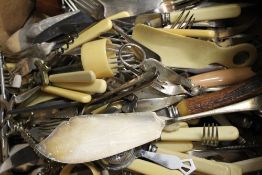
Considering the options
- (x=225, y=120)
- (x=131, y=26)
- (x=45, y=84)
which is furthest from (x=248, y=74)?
(x=45, y=84)

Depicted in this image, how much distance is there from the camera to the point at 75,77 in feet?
1.92

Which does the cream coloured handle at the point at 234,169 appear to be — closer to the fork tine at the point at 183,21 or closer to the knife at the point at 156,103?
the knife at the point at 156,103

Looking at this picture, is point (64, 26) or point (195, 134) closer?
point (195, 134)

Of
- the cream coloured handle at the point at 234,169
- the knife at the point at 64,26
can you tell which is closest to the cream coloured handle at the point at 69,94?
the knife at the point at 64,26

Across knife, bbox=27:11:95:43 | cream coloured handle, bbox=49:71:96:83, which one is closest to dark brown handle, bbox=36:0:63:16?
knife, bbox=27:11:95:43

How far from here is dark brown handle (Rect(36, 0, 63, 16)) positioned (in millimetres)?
739

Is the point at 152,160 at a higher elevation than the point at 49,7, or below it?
below

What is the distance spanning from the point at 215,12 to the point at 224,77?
0.12 meters

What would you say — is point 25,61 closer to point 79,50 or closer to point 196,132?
point 79,50

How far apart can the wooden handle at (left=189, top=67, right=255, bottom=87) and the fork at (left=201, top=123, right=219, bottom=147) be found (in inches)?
2.8

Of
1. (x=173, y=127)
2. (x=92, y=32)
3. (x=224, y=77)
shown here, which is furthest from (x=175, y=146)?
(x=92, y=32)

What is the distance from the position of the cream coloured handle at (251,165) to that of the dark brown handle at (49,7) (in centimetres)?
45

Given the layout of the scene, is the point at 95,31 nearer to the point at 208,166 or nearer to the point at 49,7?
the point at 49,7

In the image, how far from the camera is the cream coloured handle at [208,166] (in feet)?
1.82
